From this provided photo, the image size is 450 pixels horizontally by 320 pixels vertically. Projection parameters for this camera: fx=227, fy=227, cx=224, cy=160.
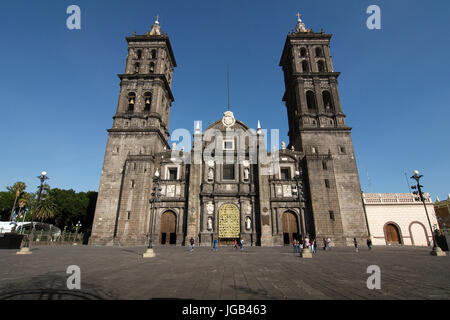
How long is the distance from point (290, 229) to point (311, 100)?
2053 cm

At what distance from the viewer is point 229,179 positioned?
2975 centimetres

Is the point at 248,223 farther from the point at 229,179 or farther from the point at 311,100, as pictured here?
the point at 311,100

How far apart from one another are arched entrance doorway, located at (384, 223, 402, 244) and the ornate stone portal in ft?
62.2

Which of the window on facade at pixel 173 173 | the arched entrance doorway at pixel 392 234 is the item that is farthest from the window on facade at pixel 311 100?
the window on facade at pixel 173 173

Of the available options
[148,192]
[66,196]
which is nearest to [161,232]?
[148,192]

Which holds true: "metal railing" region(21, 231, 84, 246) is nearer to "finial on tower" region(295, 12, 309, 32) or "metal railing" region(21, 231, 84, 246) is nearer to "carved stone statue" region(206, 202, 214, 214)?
"carved stone statue" region(206, 202, 214, 214)

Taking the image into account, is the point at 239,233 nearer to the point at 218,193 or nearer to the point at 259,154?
the point at 218,193

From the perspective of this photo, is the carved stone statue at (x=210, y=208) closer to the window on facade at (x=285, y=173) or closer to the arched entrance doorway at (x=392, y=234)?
the window on facade at (x=285, y=173)

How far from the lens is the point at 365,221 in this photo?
89.5ft

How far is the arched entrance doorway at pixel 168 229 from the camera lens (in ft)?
90.1

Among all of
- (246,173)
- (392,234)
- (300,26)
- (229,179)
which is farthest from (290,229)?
(300,26)

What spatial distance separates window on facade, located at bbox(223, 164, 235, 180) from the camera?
98.3ft

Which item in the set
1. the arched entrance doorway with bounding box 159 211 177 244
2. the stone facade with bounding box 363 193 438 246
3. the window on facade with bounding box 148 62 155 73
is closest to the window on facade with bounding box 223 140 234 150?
the arched entrance doorway with bounding box 159 211 177 244

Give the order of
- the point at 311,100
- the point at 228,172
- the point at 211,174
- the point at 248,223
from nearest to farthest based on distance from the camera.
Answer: the point at 248,223 < the point at 211,174 < the point at 228,172 < the point at 311,100
